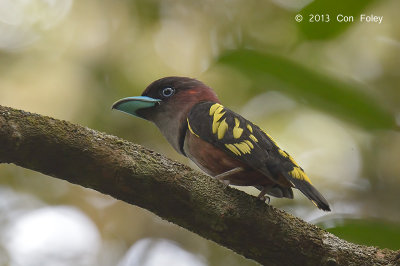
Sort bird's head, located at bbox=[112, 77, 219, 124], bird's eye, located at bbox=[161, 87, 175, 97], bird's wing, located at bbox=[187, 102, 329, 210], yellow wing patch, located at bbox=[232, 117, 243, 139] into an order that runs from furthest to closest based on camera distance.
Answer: bird's eye, located at bbox=[161, 87, 175, 97], bird's head, located at bbox=[112, 77, 219, 124], yellow wing patch, located at bbox=[232, 117, 243, 139], bird's wing, located at bbox=[187, 102, 329, 210]

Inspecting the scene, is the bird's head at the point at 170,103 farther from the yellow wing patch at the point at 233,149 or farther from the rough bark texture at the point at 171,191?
the rough bark texture at the point at 171,191

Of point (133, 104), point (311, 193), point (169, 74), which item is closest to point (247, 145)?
point (311, 193)

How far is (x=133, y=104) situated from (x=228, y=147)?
0.96m

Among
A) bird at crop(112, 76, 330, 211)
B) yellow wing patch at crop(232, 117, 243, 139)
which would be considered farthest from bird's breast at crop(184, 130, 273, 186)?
yellow wing patch at crop(232, 117, 243, 139)

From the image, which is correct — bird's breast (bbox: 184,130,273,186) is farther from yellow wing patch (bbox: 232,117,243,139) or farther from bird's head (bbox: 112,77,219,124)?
bird's head (bbox: 112,77,219,124)

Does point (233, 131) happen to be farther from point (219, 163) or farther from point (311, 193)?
point (311, 193)

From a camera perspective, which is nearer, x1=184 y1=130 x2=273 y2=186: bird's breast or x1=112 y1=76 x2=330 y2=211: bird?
x1=112 y1=76 x2=330 y2=211: bird

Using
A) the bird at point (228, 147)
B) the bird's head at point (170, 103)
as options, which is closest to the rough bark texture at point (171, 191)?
the bird at point (228, 147)

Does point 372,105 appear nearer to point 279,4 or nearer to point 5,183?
point 279,4

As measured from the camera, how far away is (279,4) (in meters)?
6.75

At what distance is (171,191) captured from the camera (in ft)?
8.86

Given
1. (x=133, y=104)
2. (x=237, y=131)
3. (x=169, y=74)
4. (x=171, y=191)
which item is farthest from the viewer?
(x=169, y=74)

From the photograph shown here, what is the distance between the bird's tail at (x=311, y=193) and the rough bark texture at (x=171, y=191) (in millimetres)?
127

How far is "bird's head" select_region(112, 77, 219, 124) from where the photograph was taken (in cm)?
396
